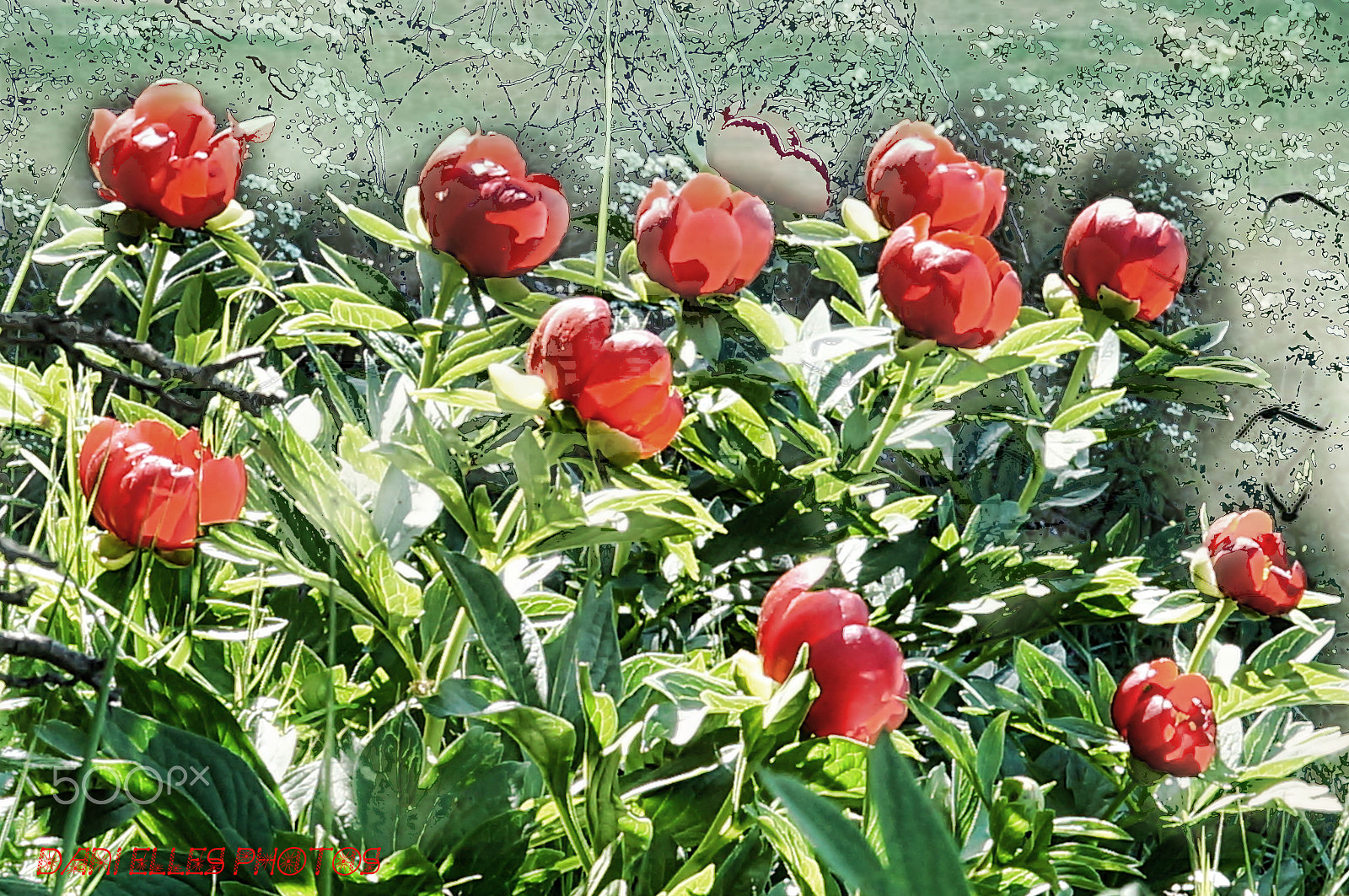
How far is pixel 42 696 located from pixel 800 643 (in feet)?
0.92

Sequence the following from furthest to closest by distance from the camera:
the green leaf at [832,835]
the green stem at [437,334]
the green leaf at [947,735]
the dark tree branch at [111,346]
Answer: the green stem at [437,334]
the green leaf at [947,735]
the dark tree branch at [111,346]
the green leaf at [832,835]

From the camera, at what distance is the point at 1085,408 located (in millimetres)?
672

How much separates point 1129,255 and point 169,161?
51 centimetres

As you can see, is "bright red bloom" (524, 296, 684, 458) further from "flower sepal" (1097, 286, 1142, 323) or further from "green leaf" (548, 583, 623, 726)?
"flower sepal" (1097, 286, 1142, 323)

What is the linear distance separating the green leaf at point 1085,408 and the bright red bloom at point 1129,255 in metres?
0.06

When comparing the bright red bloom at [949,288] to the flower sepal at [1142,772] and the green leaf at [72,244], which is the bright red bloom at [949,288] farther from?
the green leaf at [72,244]

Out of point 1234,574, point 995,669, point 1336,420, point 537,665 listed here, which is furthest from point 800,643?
point 1336,420

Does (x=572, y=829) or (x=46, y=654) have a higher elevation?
(x=46, y=654)

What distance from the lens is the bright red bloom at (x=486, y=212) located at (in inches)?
20.2

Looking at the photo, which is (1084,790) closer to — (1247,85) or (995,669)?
(995,669)

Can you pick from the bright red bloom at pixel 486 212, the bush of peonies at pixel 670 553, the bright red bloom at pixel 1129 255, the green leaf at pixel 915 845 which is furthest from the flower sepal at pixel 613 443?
the bright red bloom at pixel 1129 255

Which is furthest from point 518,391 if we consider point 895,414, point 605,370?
point 895,414

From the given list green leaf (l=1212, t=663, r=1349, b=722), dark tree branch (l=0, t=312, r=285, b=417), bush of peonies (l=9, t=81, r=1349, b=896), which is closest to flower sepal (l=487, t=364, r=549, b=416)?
bush of peonies (l=9, t=81, r=1349, b=896)

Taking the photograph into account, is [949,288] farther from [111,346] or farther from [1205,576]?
[111,346]
